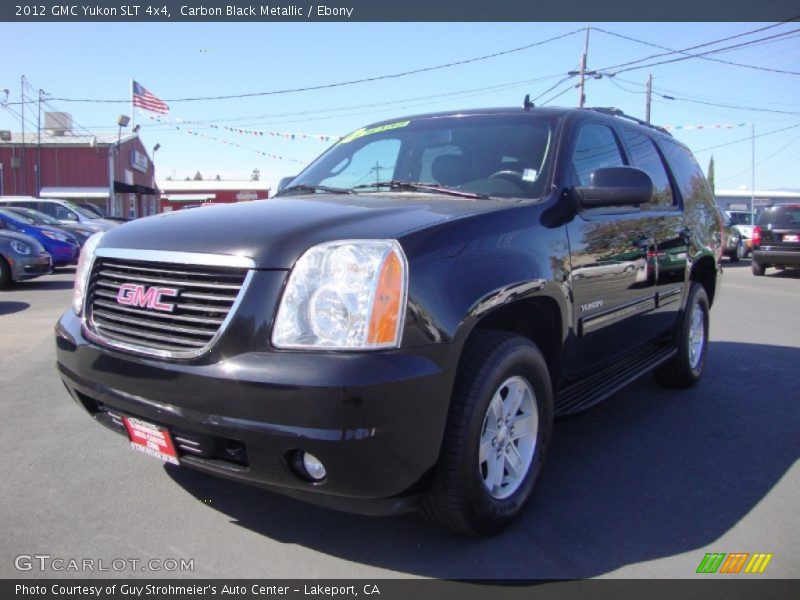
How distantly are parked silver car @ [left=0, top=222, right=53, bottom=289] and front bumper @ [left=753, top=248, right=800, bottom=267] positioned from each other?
15.4m

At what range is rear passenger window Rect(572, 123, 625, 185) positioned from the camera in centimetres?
355

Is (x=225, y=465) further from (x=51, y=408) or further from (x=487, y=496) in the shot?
(x=51, y=408)

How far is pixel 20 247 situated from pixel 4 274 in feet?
1.67

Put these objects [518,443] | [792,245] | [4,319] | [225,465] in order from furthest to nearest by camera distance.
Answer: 1. [792,245]
2. [4,319]
3. [518,443]
4. [225,465]

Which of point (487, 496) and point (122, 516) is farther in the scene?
point (122, 516)

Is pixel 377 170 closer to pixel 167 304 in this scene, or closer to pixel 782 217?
pixel 167 304

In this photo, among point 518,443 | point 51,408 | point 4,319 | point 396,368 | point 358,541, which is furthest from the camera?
point 4,319

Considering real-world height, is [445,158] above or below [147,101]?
below

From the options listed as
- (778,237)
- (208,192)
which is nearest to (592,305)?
(778,237)

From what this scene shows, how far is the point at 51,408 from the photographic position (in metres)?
4.38

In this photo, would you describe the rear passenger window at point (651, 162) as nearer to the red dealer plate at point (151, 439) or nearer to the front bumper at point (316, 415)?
the front bumper at point (316, 415)

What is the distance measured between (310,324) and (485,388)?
2.39 feet

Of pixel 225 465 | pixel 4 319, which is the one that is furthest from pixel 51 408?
pixel 4 319

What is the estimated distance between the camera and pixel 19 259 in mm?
10727
